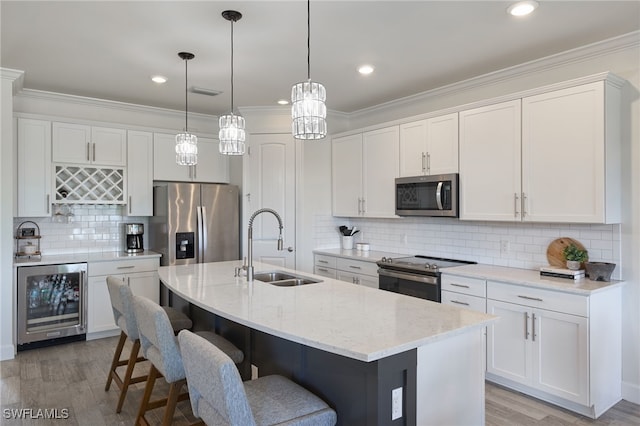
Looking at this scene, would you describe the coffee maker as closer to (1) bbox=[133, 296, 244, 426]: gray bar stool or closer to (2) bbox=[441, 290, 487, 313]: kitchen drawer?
(1) bbox=[133, 296, 244, 426]: gray bar stool

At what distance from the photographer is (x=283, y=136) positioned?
16.9ft

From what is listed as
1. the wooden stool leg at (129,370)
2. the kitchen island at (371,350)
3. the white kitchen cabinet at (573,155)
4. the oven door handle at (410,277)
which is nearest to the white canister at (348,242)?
the oven door handle at (410,277)

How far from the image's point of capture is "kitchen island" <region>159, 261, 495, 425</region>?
5.33ft

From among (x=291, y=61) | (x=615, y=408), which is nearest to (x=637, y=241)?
(x=615, y=408)

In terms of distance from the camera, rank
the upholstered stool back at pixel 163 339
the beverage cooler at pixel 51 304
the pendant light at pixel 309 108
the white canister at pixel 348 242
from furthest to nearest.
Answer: the white canister at pixel 348 242 → the beverage cooler at pixel 51 304 → the pendant light at pixel 309 108 → the upholstered stool back at pixel 163 339

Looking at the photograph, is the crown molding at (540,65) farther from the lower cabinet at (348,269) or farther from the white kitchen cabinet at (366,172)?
the lower cabinet at (348,269)

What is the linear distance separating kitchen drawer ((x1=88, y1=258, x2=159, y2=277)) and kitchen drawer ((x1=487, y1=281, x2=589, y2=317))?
139 inches

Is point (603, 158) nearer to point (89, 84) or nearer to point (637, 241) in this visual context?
point (637, 241)

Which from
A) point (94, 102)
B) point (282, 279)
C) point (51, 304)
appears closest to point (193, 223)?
point (51, 304)

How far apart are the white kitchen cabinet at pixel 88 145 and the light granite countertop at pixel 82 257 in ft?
3.32

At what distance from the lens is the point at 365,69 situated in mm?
3781

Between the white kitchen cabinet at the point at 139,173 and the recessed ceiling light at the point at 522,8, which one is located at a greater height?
the recessed ceiling light at the point at 522,8

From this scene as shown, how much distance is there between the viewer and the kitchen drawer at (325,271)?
4.92 m

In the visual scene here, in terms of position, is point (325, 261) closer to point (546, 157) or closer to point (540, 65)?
point (546, 157)
